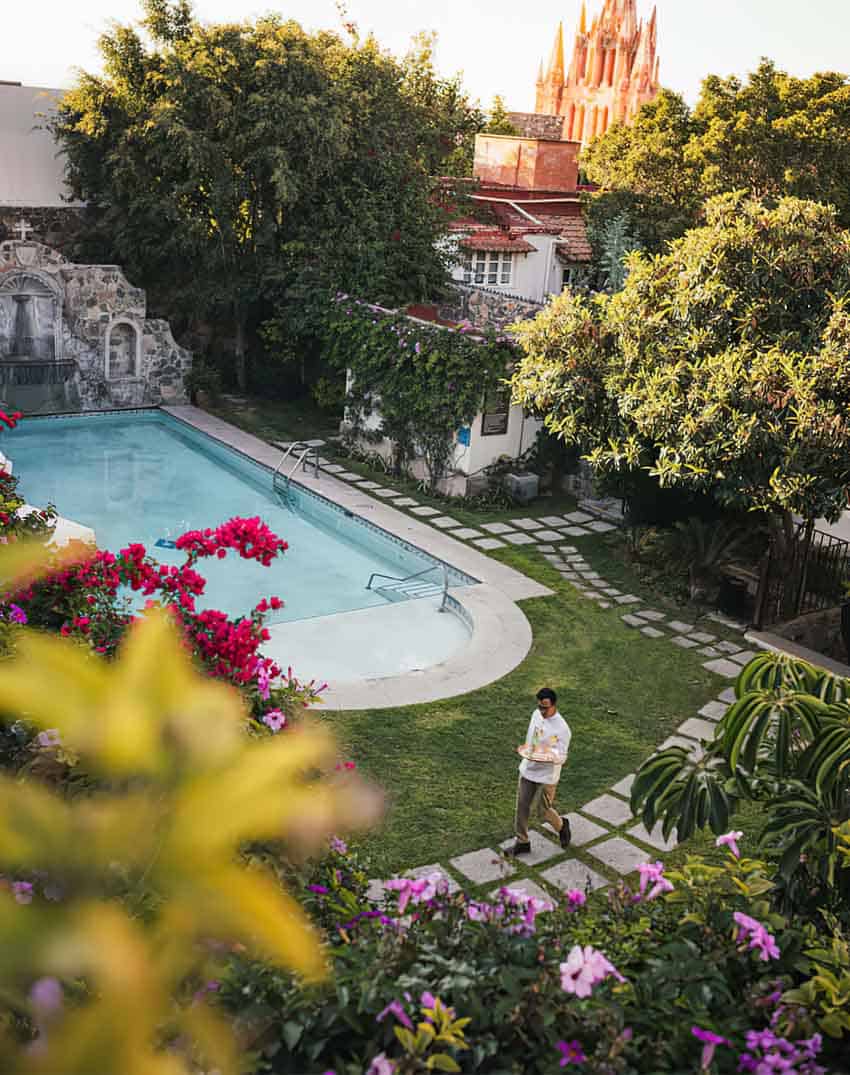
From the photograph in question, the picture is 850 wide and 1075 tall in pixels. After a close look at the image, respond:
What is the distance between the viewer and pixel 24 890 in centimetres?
160

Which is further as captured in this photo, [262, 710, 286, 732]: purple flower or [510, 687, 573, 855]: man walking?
[510, 687, 573, 855]: man walking

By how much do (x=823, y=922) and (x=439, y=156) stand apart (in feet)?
83.2

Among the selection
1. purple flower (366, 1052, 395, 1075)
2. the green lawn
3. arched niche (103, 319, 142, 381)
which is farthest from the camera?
arched niche (103, 319, 142, 381)

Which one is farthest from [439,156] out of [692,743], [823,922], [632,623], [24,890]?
[24,890]

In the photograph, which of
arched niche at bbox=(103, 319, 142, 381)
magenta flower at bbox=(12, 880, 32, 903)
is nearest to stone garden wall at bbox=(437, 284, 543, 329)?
arched niche at bbox=(103, 319, 142, 381)

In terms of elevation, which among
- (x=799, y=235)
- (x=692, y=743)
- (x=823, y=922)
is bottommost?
(x=692, y=743)

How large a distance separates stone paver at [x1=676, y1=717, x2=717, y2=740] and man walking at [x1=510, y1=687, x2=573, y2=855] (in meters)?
2.83

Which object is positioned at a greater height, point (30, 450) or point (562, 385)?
point (562, 385)

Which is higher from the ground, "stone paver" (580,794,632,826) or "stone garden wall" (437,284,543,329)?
"stone garden wall" (437,284,543,329)

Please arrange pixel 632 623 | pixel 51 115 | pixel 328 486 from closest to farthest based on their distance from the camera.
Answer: pixel 632 623, pixel 328 486, pixel 51 115

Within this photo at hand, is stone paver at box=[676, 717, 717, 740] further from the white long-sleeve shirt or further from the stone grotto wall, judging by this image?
the stone grotto wall

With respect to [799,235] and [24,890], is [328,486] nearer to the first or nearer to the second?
[799,235]

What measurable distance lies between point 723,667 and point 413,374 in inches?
364

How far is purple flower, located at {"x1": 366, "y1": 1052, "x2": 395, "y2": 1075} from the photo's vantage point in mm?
3133
